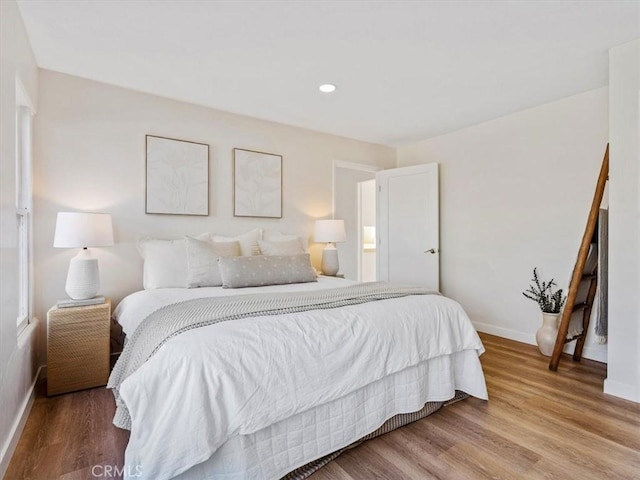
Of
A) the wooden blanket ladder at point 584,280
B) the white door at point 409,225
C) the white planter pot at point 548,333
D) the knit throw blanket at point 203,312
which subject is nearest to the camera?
the knit throw blanket at point 203,312

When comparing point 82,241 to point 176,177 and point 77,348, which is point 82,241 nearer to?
point 77,348

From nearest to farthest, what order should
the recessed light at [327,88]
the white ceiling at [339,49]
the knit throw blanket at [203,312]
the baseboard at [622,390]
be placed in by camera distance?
the knit throw blanket at [203,312], the white ceiling at [339,49], the baseboard at [622,390], the recessed light at [327,88]

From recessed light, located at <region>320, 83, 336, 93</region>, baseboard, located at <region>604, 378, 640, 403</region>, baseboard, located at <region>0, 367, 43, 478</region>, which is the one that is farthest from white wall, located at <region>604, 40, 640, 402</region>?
baseboard, located at <region>0, 367, 43, 478</region>

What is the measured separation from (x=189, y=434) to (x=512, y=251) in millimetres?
→ 3560

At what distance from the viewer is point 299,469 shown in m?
1.62

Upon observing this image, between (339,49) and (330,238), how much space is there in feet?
6.70

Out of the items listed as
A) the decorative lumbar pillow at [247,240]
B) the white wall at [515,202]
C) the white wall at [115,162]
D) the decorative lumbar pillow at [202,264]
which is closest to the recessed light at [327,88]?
the white wall at [115,162]

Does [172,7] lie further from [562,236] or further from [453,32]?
[562,236]

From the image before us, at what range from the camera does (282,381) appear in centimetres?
152

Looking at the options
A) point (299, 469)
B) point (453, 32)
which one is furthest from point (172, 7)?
point (299, 469)

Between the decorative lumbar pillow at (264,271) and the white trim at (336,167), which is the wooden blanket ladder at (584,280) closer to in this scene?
the decorative lumbar pillow at (264,271)

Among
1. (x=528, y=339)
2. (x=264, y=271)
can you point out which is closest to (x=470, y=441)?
(x=264, y=271)

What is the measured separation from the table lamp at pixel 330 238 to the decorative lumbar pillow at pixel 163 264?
5.22 ft

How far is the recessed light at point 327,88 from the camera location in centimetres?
299
